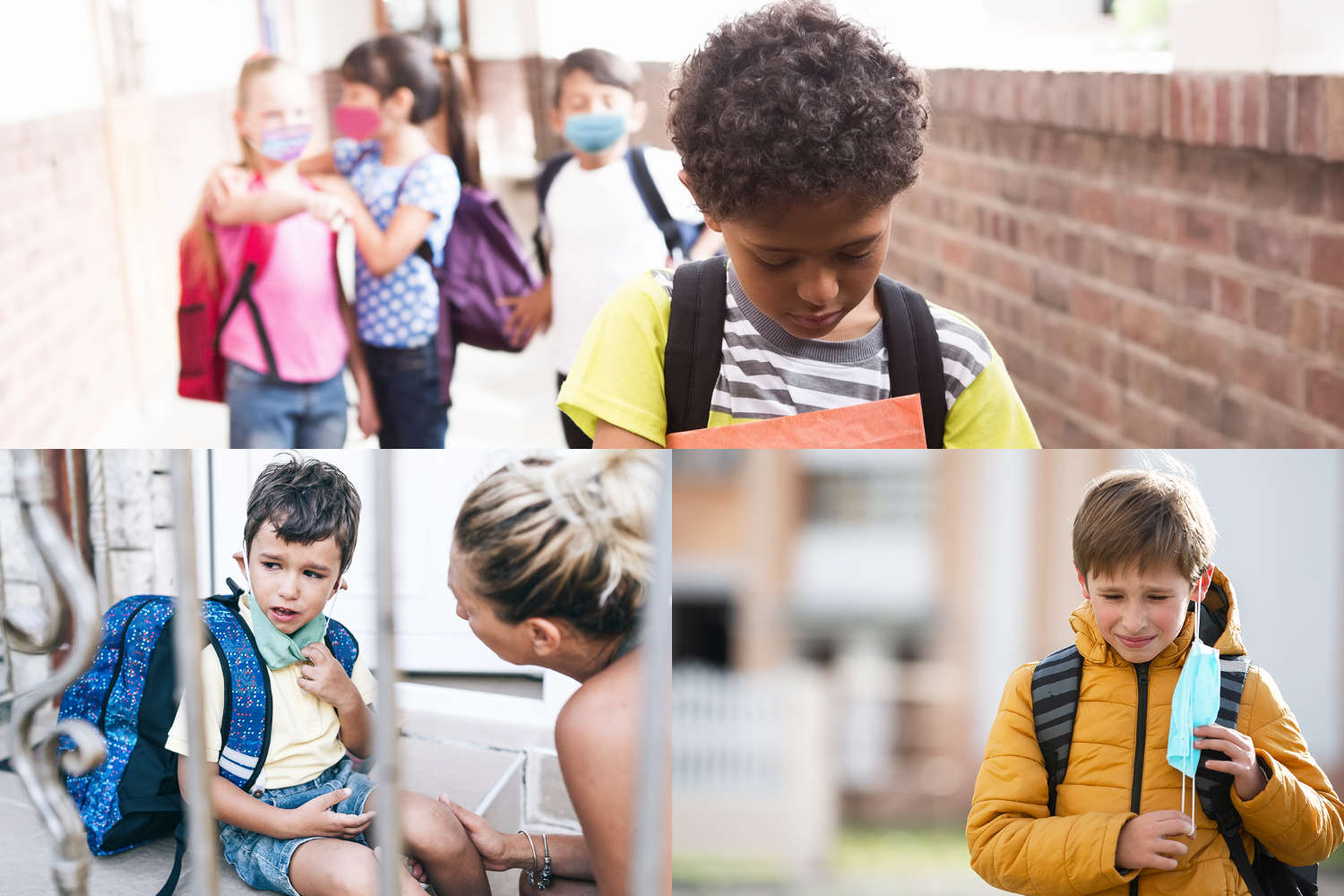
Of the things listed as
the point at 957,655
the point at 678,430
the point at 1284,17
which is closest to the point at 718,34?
the point at 678,430

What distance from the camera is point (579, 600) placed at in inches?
46.0

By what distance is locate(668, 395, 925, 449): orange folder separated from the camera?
1249 millimetres

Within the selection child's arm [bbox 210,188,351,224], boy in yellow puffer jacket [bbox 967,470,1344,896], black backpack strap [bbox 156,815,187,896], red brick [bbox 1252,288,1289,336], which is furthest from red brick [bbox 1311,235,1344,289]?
child's arm [bbox 210,188,351,224]

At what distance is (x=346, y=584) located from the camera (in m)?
1.23

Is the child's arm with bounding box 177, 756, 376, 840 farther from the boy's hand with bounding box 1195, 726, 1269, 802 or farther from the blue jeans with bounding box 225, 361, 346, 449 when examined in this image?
the blue jeans with bounding box 225, 361, 346, 449

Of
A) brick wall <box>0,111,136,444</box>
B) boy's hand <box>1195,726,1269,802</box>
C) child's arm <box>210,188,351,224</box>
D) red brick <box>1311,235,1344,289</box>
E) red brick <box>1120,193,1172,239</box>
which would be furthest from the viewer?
brick wall <box>0,111,136,444</box>

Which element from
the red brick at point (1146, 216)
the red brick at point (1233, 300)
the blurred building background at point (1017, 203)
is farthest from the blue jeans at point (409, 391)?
the red brick at point (1233, 300)

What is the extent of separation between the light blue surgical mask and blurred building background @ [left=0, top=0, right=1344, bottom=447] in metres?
0.85

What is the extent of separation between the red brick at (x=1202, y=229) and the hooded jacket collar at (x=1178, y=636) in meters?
1.80

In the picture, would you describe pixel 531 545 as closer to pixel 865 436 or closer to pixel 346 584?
pixel 346 584

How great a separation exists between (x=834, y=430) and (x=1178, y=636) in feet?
1.27

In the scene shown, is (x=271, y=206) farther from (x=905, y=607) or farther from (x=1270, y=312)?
(x=905, y=607)

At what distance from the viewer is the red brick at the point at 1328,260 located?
2342 millimetres

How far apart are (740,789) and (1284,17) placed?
6.79ft
